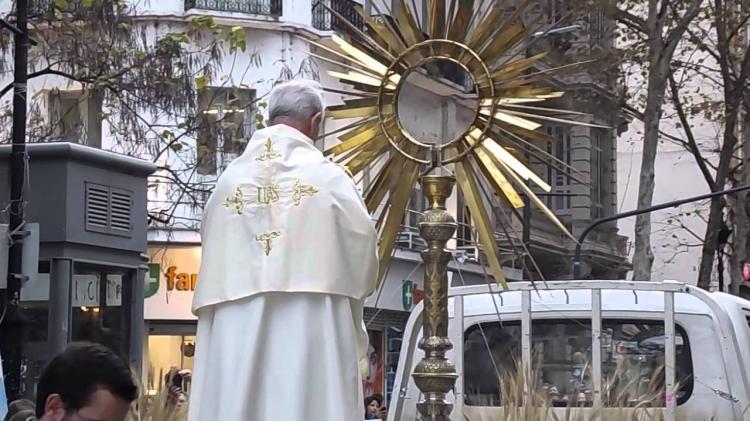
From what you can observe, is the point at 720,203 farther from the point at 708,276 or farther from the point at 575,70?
the point at 575,70

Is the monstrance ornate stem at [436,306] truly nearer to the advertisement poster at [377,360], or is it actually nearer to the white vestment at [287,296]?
the white vestment at [287,296]

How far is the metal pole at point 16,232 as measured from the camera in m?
10.3

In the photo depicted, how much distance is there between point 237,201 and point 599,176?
3462 centimetres

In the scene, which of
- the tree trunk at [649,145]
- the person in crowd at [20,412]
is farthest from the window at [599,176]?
the person in crowd at [20,412]

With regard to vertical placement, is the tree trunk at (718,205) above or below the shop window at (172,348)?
above

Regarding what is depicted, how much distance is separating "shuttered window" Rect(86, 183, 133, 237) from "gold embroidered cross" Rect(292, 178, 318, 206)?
7913 millimetres

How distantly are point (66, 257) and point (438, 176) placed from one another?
7218 millimetres

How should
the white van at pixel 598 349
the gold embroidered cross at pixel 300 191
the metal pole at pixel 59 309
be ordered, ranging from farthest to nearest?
1. the metal pole at pixel 59 309
2. the white van at pixel 598 349
3. the gold embroidered cross at pixel 300 191

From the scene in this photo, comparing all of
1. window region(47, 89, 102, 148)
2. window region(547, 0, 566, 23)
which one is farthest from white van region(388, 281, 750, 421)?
window region(47, 89, 102, 148)

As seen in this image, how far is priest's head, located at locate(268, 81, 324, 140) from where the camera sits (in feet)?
14.7

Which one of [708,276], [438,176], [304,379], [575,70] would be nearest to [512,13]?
[575,70]

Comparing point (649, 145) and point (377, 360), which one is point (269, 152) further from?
point (377, 360)

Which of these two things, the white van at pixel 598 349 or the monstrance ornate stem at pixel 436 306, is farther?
the white van at pixel 598 349

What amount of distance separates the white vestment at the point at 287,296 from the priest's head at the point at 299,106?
7 cm
